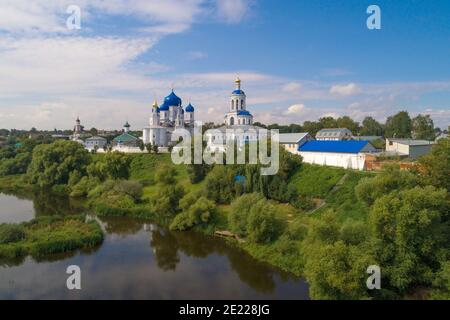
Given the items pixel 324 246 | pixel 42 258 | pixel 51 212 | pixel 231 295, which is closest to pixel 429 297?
pixel 324 246

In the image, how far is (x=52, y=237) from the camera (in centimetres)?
1786

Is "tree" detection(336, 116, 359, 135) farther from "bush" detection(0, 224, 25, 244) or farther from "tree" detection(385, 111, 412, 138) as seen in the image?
"bush" detection(0, 224, 25, 244)

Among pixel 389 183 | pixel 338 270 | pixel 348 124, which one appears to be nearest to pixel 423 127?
pixel 348 124

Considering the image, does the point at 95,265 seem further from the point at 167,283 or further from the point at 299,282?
→ the point at 299,282

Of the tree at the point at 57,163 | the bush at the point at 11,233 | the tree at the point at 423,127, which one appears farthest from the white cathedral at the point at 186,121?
the bush at the point at 11,233

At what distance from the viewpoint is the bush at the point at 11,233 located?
17062 millimetres

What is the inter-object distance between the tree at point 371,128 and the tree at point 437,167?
115ft

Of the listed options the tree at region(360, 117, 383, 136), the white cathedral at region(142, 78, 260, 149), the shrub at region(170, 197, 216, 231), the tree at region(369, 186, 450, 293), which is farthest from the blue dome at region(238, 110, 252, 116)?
the tree at region(369, 186, 450, 293)

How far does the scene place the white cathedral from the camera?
4142cm

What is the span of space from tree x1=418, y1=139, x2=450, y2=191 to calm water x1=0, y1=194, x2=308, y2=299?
729 cm

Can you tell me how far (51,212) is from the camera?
2639cm
